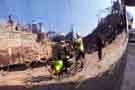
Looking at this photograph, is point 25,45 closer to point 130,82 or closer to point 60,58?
point 60,58

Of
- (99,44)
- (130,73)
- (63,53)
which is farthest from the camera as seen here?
(130,73)

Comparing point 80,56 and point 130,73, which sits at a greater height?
point 80,56

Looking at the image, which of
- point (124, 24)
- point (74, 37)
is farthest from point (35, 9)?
→ point (124, 24)

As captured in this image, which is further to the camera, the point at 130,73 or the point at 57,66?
the point at 130,73

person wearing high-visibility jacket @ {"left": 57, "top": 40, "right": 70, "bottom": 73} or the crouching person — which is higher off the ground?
person wearing high-visibility jacket @ {"left": 57, "top": 40, "right": 70, "bottom": 73}

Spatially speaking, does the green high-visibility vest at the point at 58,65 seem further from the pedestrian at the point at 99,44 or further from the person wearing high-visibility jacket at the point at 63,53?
the pedestrian at the point at 99,44

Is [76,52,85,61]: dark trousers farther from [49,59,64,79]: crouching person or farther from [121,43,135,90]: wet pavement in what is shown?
[121,43,135,90]: wet pavement

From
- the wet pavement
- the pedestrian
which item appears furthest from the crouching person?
the wet pavement

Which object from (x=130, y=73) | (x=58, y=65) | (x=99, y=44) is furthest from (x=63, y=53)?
(x=130, y=73)

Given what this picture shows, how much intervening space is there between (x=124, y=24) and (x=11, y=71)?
607 millimetres

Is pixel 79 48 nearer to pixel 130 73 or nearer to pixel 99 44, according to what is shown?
pixel 99 44

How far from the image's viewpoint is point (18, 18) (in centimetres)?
96

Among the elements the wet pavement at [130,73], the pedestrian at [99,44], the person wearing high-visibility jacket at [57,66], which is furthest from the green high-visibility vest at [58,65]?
the wet pavement at [130,73]

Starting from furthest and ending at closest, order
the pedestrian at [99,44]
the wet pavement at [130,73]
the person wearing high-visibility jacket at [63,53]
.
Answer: the wet pavement at [130,73] < the pedestrian at [99,44] < the person wearing high-visibility jacket at [63,53]
